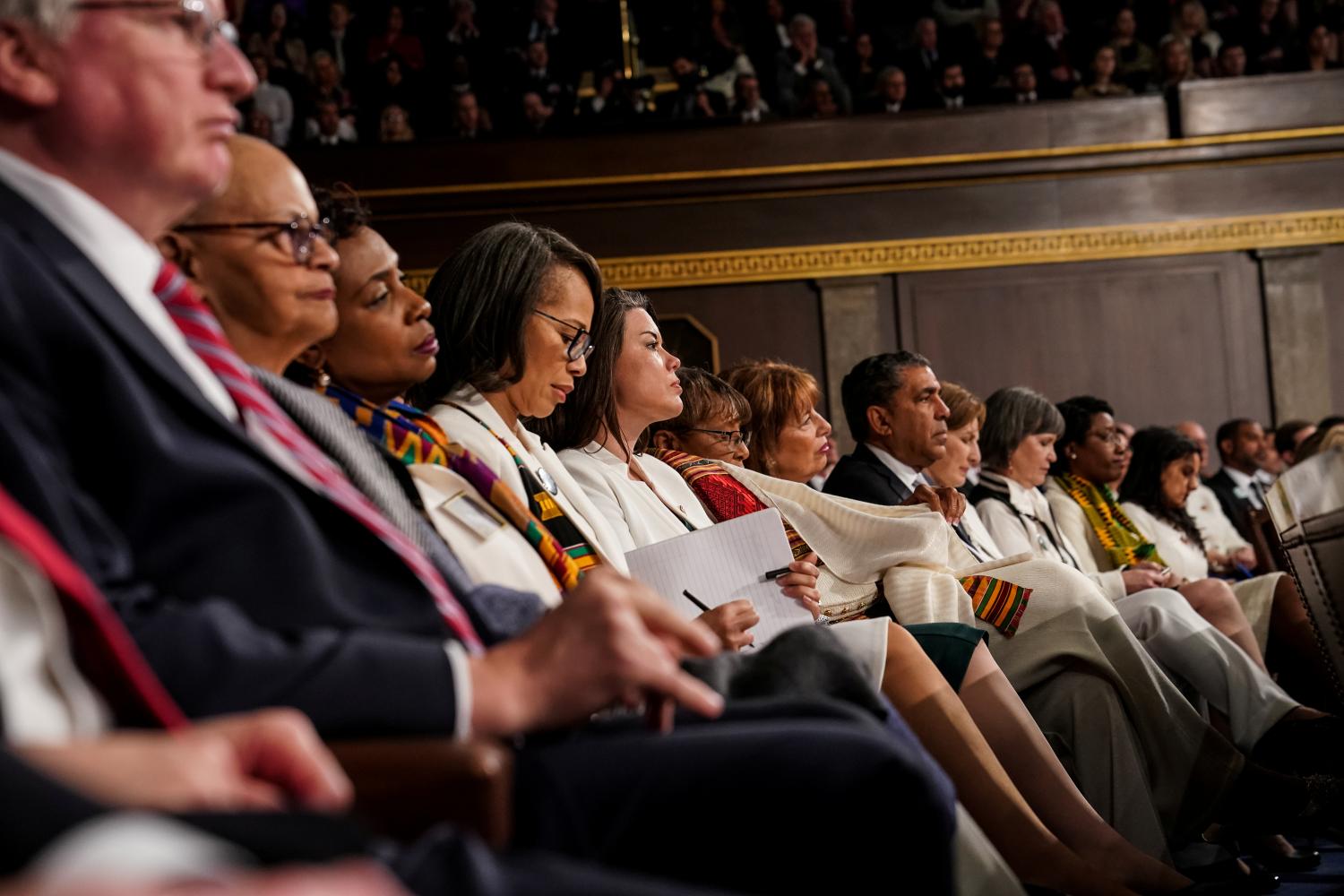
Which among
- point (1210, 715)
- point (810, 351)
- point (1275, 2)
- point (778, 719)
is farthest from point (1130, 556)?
point (1275, 2)

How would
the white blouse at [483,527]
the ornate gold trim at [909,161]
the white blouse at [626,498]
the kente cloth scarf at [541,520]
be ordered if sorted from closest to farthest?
the white blouse at [483,527], the kente cloth scarf at [541,520], the white blouse at [626,498], the ornate gold trim at [909,161]

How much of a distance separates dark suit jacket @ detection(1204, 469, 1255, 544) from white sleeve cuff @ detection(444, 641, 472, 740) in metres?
6.76

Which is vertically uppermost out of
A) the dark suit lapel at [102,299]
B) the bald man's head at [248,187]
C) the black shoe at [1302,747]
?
the bald man's head at [248,187]

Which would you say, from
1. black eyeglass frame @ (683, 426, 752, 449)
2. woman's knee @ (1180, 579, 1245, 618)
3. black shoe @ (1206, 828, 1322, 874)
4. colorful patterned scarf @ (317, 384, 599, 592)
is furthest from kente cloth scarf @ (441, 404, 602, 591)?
woman's knee @ (1180, 579, 1245, 618)

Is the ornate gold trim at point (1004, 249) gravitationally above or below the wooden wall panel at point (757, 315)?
above

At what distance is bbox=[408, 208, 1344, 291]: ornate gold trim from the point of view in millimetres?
8562

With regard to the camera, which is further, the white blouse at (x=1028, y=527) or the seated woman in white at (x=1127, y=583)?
the white blouse at (x=1028, y=527)

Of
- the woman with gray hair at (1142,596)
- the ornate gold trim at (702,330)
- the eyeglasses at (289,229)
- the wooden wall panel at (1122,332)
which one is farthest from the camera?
the wooden wall panel at (1122,332)

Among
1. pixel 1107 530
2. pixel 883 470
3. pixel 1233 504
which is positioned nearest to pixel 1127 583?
pixel 883 470

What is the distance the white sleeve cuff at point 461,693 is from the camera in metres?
1.15

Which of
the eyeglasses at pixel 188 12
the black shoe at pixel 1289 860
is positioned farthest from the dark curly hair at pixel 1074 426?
the eyeglasses at pixel 188 12

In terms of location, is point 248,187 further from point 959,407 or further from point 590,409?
point 959,407

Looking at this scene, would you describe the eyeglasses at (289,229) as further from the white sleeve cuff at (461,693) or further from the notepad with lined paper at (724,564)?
the notepad with lined paper at (724,564)

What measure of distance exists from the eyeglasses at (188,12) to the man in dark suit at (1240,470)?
6.77 metres
